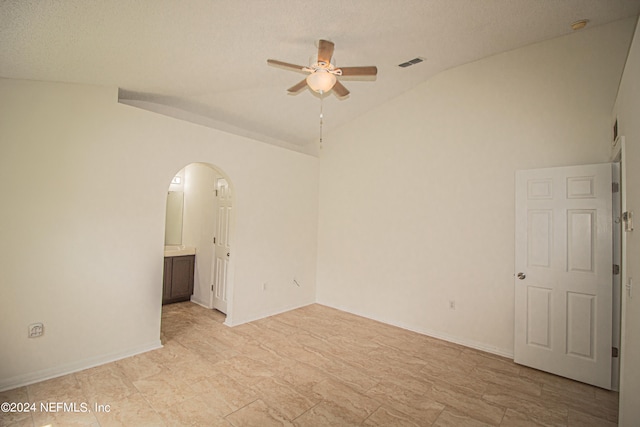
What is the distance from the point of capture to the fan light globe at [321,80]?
2578 mm

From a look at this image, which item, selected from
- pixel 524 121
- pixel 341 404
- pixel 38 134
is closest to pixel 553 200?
pixel 524 121

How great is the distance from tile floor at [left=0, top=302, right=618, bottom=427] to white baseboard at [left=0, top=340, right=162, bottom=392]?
8 cm

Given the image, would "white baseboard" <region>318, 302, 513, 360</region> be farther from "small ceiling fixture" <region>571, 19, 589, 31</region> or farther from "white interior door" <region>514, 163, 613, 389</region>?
"small ceiling fixture" <region>571, 19, 589, 31</region>

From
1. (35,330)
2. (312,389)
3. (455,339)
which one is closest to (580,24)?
(455,339)

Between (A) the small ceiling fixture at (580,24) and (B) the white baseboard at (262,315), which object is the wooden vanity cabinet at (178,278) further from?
(A) the small ceiling fixture at (580,24)

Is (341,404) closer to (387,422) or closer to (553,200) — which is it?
(387,422)

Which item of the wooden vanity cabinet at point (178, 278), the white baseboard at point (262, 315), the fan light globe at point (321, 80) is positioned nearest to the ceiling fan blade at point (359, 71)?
the fan light globe at point (321, 80)

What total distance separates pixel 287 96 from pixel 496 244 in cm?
338

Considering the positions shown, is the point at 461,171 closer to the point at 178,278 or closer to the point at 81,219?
the point at 81,219

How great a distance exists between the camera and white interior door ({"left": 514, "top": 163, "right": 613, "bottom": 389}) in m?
2.82

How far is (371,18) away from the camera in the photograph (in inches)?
103

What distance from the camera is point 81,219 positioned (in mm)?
2873

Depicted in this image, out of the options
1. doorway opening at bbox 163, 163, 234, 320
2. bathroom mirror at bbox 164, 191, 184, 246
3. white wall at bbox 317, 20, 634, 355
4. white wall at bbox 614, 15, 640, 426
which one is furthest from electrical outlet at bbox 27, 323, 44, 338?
white wall at bbox 614, 15, 640, 426

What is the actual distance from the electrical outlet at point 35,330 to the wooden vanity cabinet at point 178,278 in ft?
7.12
